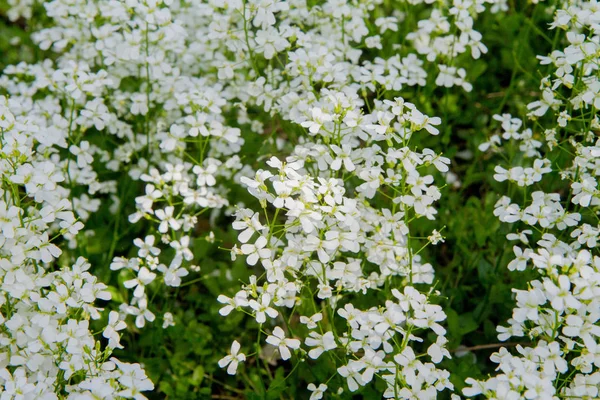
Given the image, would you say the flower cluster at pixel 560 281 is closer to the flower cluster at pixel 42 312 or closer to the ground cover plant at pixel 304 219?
the ground cover plant at pixel 304 219

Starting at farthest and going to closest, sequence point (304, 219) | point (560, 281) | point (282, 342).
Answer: point (282, 342), point (304, 219), point (560, 281)

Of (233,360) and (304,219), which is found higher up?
(304,219)

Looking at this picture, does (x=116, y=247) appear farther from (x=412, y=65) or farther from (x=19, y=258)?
(x=412, y=65)

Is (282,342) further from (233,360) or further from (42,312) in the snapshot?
(42,312)

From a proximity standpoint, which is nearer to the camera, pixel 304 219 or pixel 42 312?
pixel 304 219

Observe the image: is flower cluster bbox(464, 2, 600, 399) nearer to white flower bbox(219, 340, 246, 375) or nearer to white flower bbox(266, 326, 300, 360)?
white flower bbox(266, 326, 300, 360)

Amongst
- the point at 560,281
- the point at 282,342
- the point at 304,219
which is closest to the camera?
the point at 560,281

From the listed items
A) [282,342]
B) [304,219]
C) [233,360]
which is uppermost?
[304,219]

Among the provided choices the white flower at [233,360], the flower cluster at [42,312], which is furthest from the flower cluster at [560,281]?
the flower cluster at [42,312]

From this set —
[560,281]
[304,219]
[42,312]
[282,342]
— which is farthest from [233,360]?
[560,281]
